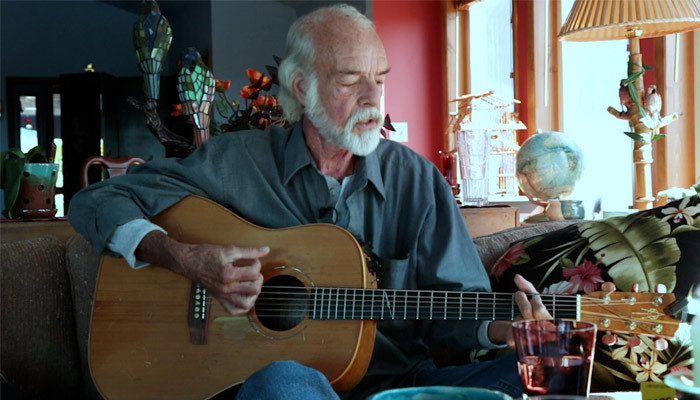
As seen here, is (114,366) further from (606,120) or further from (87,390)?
(606,120)

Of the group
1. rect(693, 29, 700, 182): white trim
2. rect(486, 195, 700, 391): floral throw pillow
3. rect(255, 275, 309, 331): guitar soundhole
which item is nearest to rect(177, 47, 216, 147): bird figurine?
rect(255, 275, 309, 331): guitar soundhole

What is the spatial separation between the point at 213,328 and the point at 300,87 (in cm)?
70

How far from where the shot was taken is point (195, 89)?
222 centimetres

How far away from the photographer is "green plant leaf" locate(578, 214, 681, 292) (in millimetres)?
1532

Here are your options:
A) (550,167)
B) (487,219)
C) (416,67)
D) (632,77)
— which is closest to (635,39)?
(632,77)

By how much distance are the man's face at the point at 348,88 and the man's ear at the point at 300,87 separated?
7 centimetres

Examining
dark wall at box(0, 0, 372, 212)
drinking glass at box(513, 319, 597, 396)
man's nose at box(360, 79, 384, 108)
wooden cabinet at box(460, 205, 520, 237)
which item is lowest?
drinking glass at box(513, 319, 597, 396)

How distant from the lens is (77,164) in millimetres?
7113

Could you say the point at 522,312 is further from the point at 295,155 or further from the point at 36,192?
the point at 36,192

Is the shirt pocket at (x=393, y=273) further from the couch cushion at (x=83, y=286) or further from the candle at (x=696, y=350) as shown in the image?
the candle at (x=696, y=350)

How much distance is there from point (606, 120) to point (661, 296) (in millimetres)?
3315

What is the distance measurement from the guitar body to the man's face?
12.8 inches

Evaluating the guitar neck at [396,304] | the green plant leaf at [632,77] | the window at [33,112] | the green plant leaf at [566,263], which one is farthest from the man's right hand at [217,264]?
the window at [33,112]

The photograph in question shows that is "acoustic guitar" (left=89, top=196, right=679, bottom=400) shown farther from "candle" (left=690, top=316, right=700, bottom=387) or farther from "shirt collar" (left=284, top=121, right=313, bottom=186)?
"candle" (left=690, top=316, right=700, bottom=387)
